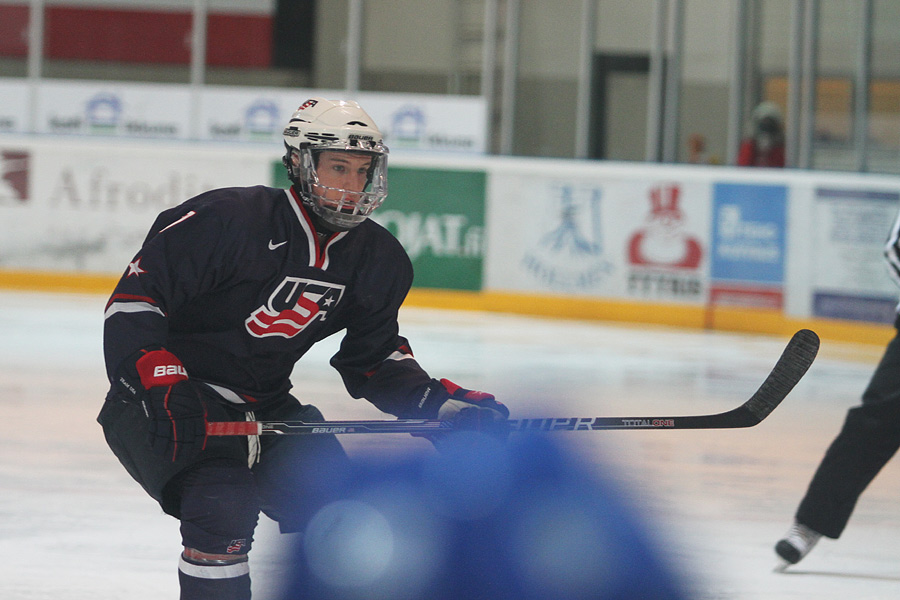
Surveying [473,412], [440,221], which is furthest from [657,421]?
[440,221]

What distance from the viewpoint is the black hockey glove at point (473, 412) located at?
254 centimetres

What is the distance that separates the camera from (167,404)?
2215 millimetres

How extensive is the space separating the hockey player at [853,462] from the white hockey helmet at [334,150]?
1668 mm

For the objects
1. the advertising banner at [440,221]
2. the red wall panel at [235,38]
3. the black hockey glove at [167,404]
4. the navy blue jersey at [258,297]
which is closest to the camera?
the black hockey glove at [167,404]

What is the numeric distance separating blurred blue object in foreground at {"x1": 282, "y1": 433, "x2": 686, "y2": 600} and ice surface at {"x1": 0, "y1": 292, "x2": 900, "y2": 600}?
0.36ft

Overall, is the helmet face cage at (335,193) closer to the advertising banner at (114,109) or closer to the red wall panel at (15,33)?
the advertising banner at (114,109)

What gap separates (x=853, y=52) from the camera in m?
10.8

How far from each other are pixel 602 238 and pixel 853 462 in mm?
6576

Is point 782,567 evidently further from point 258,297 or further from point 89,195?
point 89,195

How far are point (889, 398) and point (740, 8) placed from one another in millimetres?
8397

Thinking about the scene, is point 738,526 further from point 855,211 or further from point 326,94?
point 326,94

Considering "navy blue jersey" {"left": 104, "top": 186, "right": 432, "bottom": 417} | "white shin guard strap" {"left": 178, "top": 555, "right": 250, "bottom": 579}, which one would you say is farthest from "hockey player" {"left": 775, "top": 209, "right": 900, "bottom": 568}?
"white shin guard strap" {"left": 178, "top": 555, "right": 250, "bottom": 579}

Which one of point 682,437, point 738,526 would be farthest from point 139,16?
point 738,526

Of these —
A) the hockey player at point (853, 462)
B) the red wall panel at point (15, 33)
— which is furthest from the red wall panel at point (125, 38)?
the hockey player at point (853, 462)
